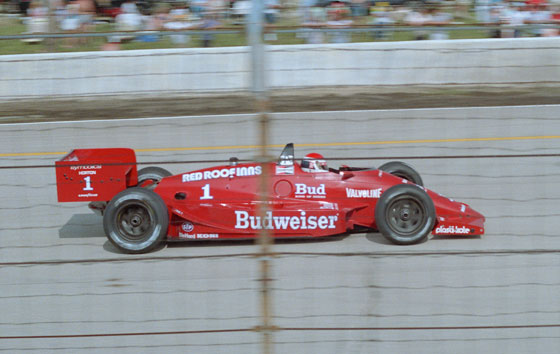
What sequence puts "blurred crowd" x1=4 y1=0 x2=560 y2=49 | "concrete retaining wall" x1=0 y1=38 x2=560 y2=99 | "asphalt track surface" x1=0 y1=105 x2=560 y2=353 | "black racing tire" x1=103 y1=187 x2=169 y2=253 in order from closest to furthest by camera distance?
"asphalt track surface" x1=0 y1=105 x2=560 y2=353 < "black racing tire" x1=103 y1=187 x2=169 y2=253 < "concrete retaining wall" x1=0 y1=38 x2=560 y2=99 < "blurred crowd" x1=4 y1=0 x2=560 y2=49

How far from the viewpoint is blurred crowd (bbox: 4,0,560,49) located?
11.7 meters

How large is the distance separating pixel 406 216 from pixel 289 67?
232 inches

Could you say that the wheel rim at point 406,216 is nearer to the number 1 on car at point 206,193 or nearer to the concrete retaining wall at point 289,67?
the number 1 on car at point 206,193

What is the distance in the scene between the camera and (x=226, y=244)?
656 cm

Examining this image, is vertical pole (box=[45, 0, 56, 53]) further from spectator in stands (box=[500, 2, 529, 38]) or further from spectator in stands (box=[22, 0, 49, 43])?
spectator in stands (box=[500, 2, 529, 38])

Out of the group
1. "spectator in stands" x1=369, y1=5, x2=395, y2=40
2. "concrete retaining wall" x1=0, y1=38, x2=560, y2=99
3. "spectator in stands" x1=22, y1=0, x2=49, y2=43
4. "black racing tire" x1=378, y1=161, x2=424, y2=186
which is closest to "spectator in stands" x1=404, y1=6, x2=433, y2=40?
"spectator in stands" x1=369, y1=5, x2=395, y2=40

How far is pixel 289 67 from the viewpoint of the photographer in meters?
11.7

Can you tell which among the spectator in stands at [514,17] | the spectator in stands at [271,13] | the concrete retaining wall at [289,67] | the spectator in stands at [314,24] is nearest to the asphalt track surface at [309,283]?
the concrete retaining wall at [289,67]

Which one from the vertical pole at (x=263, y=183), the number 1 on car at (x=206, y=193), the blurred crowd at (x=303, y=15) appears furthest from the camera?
the blurred crowd at (x=303, y=15)

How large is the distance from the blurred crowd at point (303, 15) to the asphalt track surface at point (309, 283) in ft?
10.5

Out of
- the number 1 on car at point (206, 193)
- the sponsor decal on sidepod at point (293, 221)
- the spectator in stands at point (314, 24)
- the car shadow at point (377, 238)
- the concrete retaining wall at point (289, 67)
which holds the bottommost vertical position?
the car shadow at point (377, 238)

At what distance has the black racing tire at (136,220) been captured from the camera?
6.12 metres

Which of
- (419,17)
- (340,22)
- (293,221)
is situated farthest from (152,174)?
(419,17)

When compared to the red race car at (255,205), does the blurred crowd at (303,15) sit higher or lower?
higher
